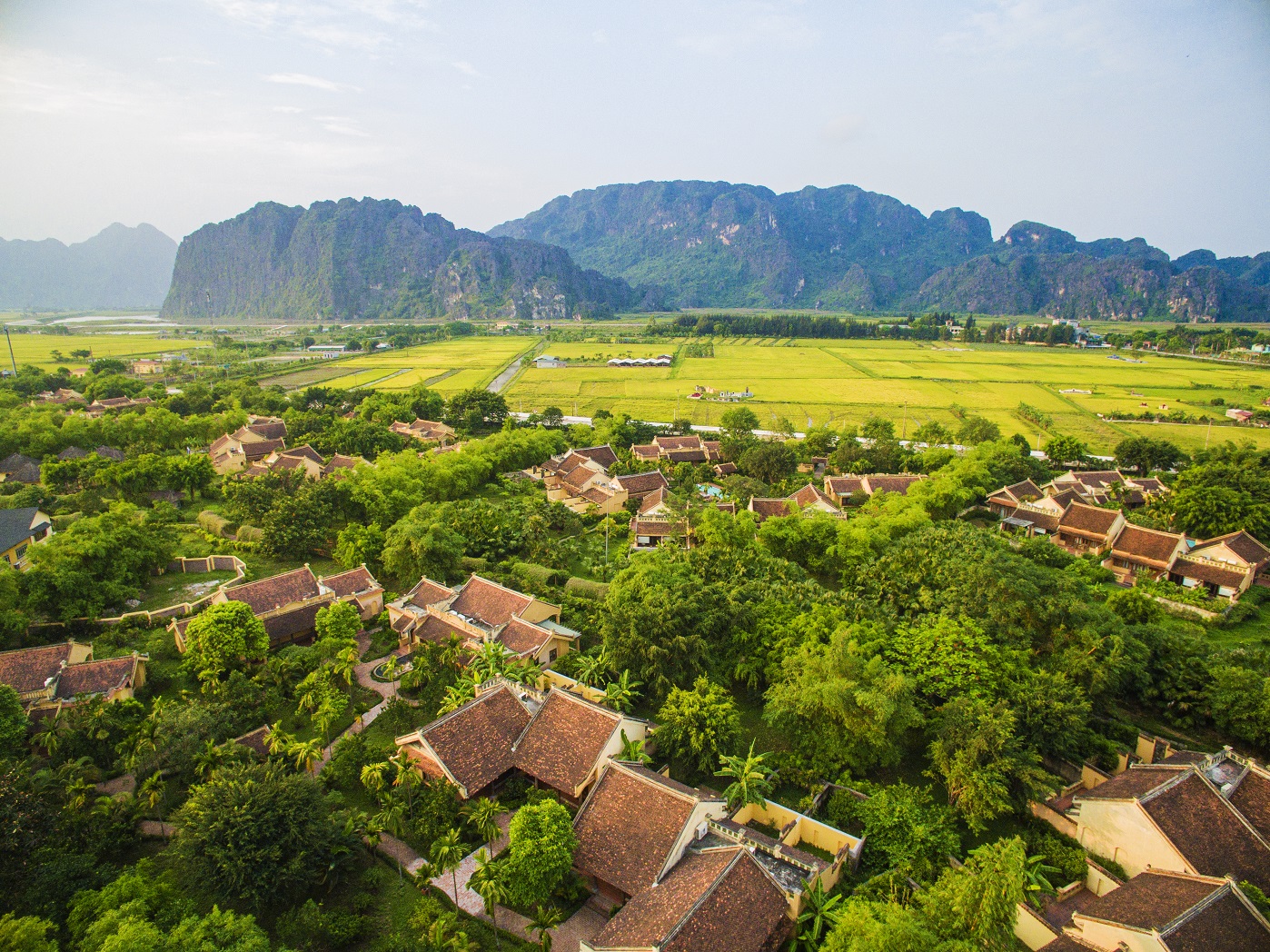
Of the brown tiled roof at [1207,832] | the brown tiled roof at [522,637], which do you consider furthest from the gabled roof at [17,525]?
the brown tiled roof at [1207,832]

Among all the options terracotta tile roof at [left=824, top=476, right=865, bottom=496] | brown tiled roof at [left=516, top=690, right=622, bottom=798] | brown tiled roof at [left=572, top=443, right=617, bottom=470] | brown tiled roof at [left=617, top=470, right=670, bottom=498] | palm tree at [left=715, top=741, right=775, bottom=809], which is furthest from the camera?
brown tiled roof at [left=572, top=443, right=617, bottom=470]

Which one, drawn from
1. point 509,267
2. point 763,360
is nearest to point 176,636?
point 763,360

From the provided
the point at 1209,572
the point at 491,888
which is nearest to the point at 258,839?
the point at 491,888

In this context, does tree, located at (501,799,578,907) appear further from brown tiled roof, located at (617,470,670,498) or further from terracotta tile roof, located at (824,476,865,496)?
terracotta tile roof, located at (824,476,865,496)

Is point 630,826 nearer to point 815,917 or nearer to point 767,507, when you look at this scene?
point 815,917

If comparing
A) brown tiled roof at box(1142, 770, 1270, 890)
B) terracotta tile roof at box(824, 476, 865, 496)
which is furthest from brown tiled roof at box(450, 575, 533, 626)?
terracotta tile roof at box(824, 476, 865, 496)

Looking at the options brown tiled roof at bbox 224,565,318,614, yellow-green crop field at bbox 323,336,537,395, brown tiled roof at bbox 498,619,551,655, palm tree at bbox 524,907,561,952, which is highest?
yellow-green crop field at bbox 323,336,537,395

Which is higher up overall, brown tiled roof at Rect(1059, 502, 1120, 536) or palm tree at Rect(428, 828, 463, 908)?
brown tiled roof at Rect(1059, 502, 1120, 536)
